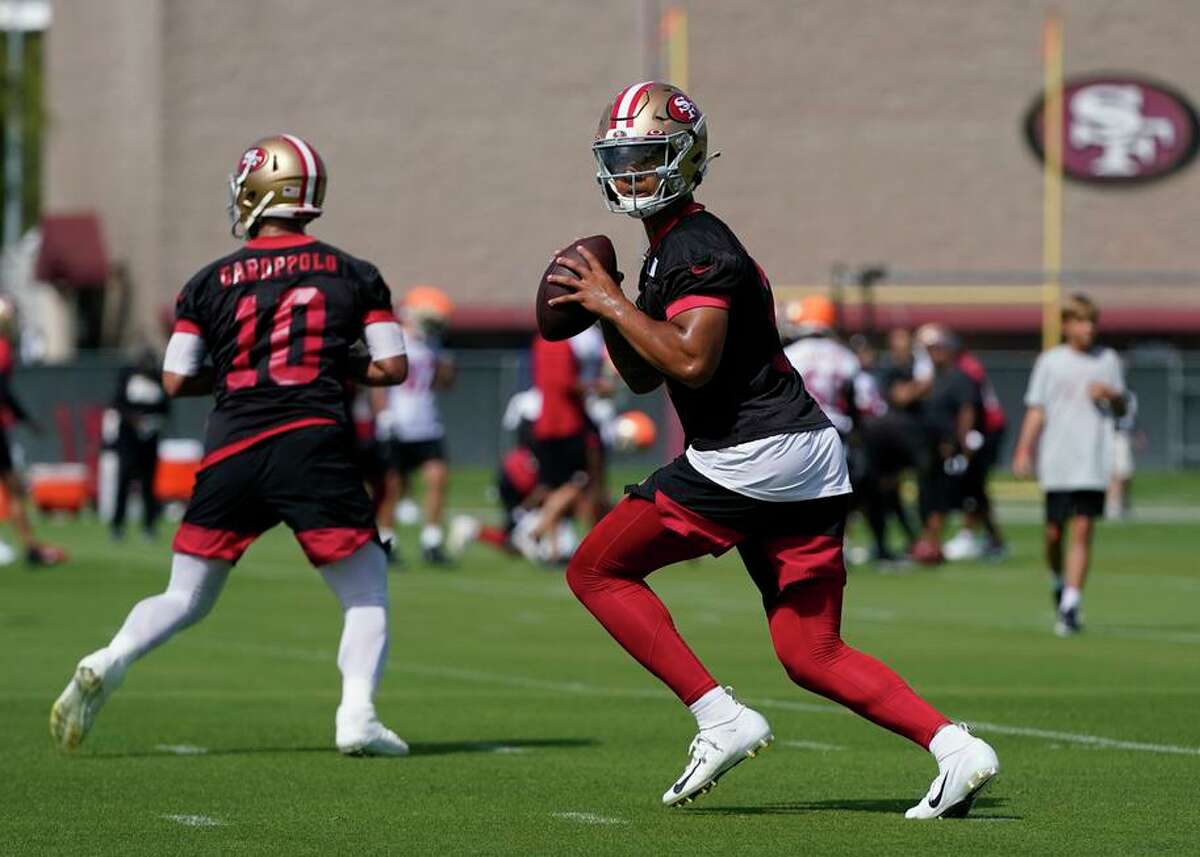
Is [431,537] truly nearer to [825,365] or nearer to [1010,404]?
[825,365]

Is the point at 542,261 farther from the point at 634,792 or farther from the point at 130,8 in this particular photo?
the point at 634,792

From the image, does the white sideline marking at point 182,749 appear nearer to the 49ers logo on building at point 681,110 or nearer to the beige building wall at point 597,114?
the 49ers logo on building at point 681,110

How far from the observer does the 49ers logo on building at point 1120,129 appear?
4381 cm

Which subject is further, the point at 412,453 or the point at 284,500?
the point at 412,453

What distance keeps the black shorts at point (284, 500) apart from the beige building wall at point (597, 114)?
116ft

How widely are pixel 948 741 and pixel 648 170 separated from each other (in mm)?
1753

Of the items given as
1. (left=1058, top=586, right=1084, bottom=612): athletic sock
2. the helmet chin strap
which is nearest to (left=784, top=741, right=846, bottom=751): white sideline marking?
the helmet chin strap

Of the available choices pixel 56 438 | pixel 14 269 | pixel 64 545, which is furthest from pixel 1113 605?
pixel 14 269

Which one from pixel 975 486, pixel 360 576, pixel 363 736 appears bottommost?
pixel 975 486

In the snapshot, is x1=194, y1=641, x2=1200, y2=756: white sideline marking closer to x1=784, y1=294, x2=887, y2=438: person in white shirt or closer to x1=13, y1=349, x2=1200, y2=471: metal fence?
x1=784, y1=294, x2=887, y2=438: person in white shirt

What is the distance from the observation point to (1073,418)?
14.3 meters

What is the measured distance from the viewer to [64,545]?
2298cm

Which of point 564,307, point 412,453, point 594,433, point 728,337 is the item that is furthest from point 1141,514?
point 564,307

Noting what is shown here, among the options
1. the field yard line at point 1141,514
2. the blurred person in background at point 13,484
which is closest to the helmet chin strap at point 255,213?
the blurred person in background at point 13,484
